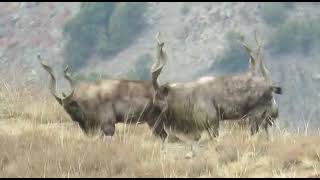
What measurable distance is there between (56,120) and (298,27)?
343 feet

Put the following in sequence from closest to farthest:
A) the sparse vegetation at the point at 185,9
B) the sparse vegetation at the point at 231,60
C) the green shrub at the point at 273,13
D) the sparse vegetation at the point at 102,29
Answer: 1. the sparse vegetation at the point at 231,60
2. the green shrub at the point at 273,13
3. the sparse vegetation at the point at 102,29
4. the sparse vegetation at the point at 185,9

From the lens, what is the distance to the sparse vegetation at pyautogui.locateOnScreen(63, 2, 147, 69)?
121188 millimetres

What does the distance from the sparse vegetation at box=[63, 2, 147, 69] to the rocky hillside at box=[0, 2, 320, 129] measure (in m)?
1.35

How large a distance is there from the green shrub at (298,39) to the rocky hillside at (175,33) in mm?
1209

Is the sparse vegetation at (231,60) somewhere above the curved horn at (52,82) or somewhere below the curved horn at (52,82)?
below

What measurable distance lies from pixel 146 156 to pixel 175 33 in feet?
354

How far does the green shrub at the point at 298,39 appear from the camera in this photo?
11112cm

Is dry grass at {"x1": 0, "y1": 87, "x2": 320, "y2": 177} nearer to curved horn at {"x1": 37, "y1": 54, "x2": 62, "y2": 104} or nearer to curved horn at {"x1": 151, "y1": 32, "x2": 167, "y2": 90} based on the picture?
curved horn at {"x1": 37, "y1": 54, "x2": 62, "y2": 104}

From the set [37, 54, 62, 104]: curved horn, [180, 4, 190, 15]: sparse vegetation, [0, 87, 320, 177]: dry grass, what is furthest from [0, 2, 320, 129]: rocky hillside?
[0, 87, 320, 177]: dry grass

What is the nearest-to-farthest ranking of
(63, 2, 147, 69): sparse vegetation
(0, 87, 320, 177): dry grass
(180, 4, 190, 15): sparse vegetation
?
(0, 87, 320, 177): dry grass
(63, 2, 147, 69): sparse vegetation
(180, 4, 190, 15): sparse vegetation

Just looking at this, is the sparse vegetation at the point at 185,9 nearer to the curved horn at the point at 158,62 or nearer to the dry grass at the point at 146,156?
the dry grass at the point at 146,156

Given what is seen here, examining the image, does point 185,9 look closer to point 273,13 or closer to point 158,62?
point 273,13

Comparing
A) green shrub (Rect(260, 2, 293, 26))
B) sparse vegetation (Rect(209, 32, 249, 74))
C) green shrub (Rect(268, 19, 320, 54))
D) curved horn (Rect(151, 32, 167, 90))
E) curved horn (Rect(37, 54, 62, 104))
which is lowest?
sparse vegetation (Rect(209, 32, 249, 74))

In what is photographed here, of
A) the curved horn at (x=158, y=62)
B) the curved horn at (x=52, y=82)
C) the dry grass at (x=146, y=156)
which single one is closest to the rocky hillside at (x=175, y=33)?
the curved horn at (x=52, y=82)
